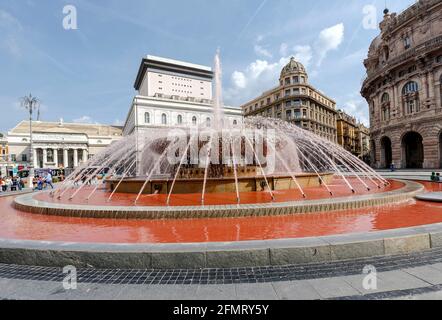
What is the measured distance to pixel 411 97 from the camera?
121 feet

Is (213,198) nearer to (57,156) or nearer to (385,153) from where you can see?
(385,153)

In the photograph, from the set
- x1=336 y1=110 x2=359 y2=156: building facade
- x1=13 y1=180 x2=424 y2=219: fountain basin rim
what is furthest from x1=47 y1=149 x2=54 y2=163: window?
x1=336 y1=110 x2=359 y2=156: building facade

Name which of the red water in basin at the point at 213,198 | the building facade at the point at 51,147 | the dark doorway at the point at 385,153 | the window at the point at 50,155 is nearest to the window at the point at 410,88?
the dark doorway at the point at 385,153

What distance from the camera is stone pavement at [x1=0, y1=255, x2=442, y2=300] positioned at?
3.29 m

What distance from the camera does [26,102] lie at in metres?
30.1

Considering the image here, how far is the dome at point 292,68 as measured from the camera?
69.6 m

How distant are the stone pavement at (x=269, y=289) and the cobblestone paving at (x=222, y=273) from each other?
4.2 inches

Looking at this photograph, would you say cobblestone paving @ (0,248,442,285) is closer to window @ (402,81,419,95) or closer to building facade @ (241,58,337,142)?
window @ (402,81,419,95)

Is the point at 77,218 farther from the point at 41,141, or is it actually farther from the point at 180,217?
the point at 41,141

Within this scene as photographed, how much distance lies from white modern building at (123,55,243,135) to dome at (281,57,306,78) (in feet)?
60.9

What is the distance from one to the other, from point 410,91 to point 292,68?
37.8m

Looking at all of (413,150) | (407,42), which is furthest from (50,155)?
(413,150)

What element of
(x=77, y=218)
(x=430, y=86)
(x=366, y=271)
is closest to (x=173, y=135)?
(x=77, y=218)

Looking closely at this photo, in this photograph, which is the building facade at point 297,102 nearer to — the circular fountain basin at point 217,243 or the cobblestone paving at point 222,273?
the circular fountain basin at point 217,243
